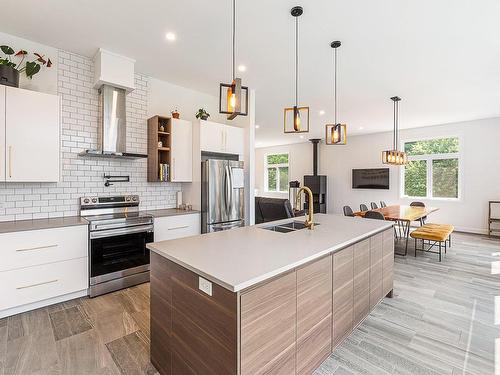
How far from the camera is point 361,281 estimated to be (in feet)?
7.38

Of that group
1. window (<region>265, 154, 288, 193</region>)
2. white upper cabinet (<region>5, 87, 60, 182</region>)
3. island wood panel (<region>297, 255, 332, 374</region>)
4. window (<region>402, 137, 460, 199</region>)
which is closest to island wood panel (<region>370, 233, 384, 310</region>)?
island wood panel (<region>297, 255, 332, 374</region>)

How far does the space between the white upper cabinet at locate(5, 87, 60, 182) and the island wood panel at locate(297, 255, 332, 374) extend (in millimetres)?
2916

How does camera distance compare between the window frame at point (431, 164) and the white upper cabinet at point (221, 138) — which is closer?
the white upper cabinet at point (221, 138)

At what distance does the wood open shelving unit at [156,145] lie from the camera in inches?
147

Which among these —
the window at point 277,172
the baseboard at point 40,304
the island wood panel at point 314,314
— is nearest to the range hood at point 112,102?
the baseboard at point 40,304

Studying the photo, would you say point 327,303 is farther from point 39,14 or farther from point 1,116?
point 39,14

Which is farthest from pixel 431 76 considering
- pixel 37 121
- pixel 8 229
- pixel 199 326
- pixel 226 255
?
pixel 8 229

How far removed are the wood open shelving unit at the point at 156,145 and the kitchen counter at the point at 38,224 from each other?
1.13 m

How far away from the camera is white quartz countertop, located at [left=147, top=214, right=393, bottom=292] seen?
1.26 m

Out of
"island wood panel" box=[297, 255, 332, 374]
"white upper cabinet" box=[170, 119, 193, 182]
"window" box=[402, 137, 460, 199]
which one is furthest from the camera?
"window" box=[402, 137, 460, 199]

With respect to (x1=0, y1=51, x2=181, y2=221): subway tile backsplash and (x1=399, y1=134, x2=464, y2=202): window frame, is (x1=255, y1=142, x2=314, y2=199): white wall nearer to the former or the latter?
(x1=399, y1=134, x2=464, y2=202): window frame

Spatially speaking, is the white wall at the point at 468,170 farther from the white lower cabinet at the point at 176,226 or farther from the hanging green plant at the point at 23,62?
the hanging green plant at the point at 23,62

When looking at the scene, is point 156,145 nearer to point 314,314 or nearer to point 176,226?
point 176,226

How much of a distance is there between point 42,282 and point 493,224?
352 inches
